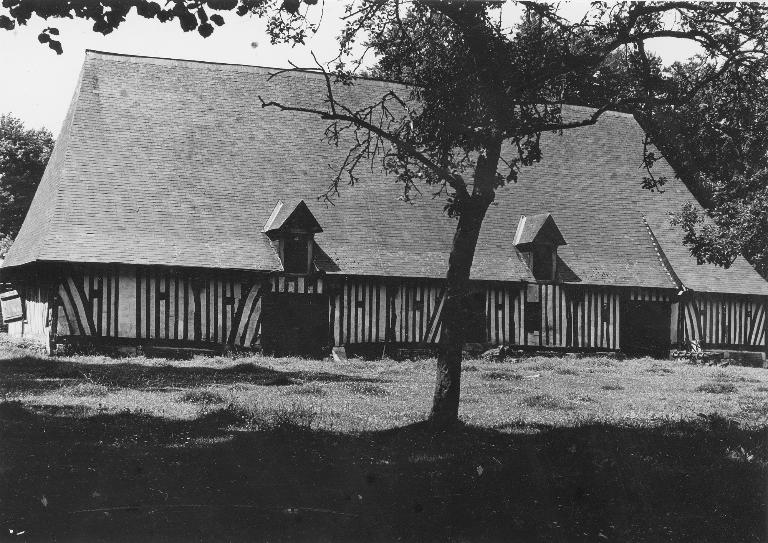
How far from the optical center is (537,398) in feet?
40.4

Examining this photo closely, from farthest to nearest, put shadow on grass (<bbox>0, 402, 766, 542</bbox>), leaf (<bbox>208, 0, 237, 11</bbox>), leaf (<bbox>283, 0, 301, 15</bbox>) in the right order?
leaf (<bbox>283, 0, 301, 15</bbox>), leaf (<bbox>208, 0, 237, 11</bbox>), shadow on grass (<bbox>0, 402, 766, 542</bbox>)

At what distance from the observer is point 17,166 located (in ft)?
110

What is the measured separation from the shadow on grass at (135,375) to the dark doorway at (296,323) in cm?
414

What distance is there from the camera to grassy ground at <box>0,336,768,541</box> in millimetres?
5957

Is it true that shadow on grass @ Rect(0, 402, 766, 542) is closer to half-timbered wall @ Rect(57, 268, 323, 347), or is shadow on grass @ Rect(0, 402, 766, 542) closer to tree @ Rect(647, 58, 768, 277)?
tree @ Rect(647, 58, 768, 277)

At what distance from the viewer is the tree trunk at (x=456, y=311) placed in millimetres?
9102

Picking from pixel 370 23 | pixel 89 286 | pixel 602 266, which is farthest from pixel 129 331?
pixel 602 266

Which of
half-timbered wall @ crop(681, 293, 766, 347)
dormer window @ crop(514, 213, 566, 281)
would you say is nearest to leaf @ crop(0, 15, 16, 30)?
dormer window @ crop(514, 213, 566, 281)

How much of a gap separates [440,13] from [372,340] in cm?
1311

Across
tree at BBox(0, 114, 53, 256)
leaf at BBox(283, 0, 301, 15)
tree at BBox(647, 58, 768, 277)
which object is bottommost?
tree at BBox(647, 58, 768, 277)

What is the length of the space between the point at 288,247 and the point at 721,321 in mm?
13638

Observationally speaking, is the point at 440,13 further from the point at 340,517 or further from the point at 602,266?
the point at 602,266

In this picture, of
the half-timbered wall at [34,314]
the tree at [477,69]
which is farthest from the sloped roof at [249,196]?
the tree at [477,69]

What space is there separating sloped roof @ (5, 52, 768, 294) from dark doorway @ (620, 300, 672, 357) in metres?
0.83
